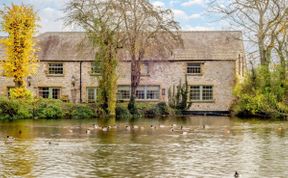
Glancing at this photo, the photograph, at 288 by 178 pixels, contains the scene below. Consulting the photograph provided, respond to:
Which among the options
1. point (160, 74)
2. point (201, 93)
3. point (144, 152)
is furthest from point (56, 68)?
point (144, 152)

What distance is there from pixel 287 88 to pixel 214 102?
940 centimetres

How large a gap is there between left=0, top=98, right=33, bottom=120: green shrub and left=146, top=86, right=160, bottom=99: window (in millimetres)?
14214

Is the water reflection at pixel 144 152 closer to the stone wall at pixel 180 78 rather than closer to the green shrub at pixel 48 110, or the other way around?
the green shrub at pixel 48 110

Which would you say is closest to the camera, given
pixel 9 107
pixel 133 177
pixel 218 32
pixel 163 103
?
pixel 133 177

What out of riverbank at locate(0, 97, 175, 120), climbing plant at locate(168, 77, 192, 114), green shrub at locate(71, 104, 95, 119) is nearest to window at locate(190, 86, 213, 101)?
climbing plant at locate(168, 77, 192, 114)

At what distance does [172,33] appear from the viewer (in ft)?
180

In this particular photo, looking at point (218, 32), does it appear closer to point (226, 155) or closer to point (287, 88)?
point (287, 88)

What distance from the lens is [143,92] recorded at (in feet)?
192

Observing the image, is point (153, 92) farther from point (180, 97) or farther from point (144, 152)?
point (144, 152)

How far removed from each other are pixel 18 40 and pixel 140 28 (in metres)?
10.4

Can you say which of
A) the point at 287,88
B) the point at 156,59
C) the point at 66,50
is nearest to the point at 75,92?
the point at 66,50

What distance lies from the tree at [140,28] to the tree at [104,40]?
1.10 m

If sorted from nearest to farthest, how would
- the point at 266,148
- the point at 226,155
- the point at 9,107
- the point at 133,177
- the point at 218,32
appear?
1. the point at 133,177
2. the point at 226,155
3. the point at 266,148
4. the point at 9,107
5. the point at 218,32

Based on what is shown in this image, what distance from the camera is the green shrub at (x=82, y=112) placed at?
1913 inches
